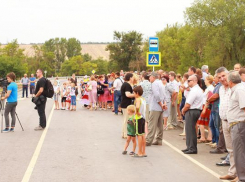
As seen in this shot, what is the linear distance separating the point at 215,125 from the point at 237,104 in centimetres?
358

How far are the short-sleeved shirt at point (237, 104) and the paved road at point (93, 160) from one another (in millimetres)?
1235

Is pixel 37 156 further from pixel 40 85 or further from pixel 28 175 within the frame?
pixel 40 85

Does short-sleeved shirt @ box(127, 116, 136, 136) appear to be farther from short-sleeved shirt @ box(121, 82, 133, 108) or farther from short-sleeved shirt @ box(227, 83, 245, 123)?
short-sleeved shirt @ box(121, 82, 133, 108)

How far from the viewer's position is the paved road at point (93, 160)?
27.0 feet

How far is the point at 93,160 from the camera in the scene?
386 inches

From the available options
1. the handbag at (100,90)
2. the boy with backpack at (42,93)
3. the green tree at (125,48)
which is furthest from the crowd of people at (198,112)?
the green tree at (125,48)

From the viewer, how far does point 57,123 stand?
56.9ft

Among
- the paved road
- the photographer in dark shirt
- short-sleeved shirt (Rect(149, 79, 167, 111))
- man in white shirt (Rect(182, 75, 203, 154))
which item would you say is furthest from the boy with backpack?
man in white shirt (Rect(182, 75, 203, 154))

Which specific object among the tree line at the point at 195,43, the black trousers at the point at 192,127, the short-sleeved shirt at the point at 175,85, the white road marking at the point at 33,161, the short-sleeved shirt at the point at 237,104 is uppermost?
the tree line at the point at 195,43

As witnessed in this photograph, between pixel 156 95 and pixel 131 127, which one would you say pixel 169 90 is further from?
pixel 131 127

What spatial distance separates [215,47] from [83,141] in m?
53.3

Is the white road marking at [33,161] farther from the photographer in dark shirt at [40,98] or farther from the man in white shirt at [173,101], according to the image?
the man in white shirt at [173,101]

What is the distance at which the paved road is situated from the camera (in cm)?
823

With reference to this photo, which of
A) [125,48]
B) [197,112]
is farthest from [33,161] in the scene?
[125,48]
